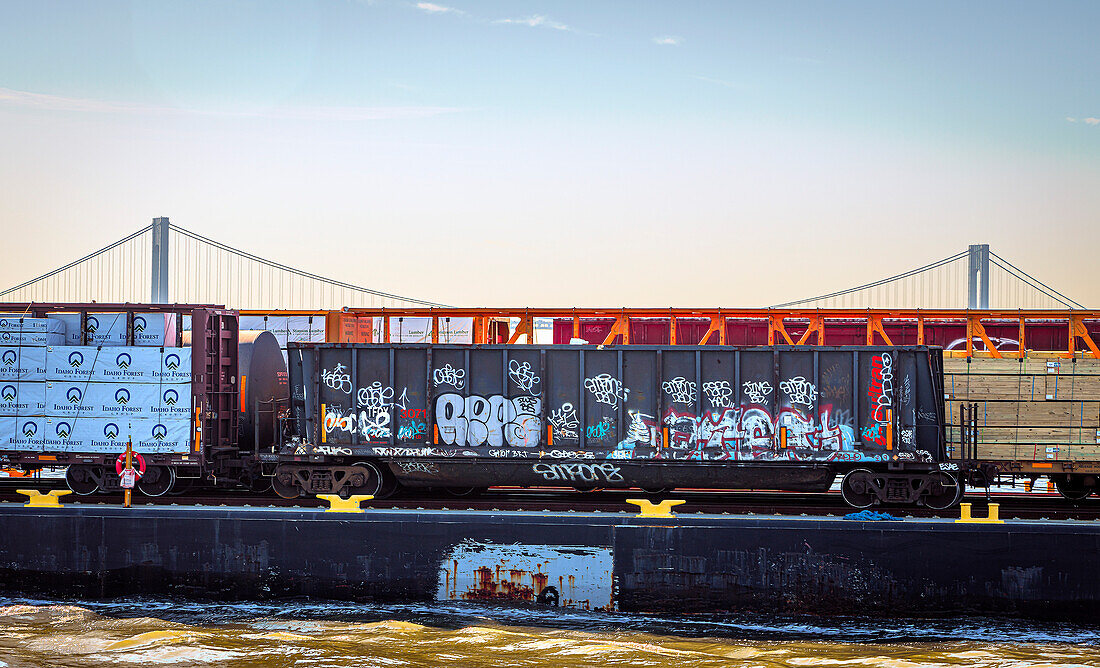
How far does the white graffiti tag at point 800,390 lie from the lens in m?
14.6

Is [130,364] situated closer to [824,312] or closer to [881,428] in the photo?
[881,428]

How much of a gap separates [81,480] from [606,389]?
8.79m

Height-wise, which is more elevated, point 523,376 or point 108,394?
point 523,376

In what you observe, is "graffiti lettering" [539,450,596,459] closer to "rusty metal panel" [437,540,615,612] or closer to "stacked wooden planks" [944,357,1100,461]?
"rusty metal panel" [437,540,615,612]

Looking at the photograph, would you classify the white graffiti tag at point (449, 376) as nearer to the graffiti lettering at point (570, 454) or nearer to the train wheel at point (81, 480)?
the graffiti lettering at point (570, 454)

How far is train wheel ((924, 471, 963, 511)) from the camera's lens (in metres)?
14.4

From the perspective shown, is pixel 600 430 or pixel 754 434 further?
pixel 600 430

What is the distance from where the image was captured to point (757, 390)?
576 inches

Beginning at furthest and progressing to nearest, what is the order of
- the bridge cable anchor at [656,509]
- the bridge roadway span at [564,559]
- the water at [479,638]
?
the bridge cable anchor at [656,509] < the bridge roadway span at [564,559] < the water at [479,638]

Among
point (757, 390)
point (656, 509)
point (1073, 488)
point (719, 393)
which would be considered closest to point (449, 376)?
point (656, 509)

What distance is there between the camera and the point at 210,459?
612 inches

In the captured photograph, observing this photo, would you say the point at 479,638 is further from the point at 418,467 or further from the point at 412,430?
the point at 412,430

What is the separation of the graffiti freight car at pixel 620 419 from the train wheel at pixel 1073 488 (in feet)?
7.59

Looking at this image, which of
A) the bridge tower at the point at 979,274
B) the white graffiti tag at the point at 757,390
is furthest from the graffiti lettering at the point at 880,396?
the bridge tower at the point at 979,274
